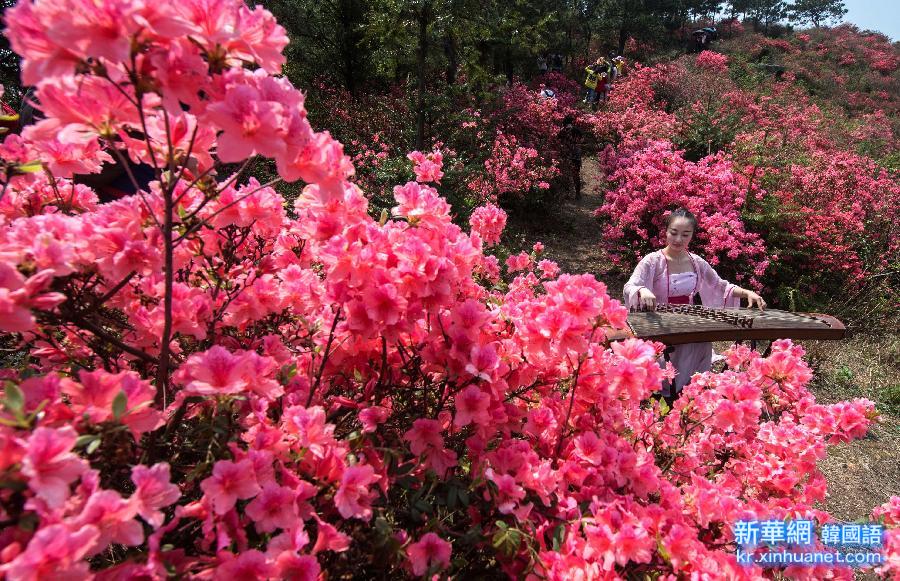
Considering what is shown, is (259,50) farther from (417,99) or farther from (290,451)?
(417,99)

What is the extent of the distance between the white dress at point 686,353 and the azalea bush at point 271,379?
6.29 feet

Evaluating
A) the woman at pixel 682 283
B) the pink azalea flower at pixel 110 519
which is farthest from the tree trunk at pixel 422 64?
the pink azalea flower at pixel 110 519

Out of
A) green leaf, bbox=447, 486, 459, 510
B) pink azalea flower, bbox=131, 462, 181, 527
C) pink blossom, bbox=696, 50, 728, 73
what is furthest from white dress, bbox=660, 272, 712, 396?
pink blossom, bbox=696, 50, 728, 73

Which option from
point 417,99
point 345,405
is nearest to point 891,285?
point 417,99

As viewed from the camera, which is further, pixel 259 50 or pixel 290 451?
pixel 290 451

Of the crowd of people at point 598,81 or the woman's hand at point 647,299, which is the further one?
the crowd of people at point 598,81

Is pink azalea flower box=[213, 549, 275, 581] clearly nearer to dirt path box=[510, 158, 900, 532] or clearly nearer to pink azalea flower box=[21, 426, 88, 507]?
pink azalea flower box=[21, 426, 88, 507]

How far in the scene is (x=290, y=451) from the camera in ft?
2.72

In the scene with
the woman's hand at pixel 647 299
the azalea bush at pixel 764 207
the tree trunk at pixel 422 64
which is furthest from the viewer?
the tree trunk at pixel 422 64

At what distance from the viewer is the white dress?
→ 3283 millimetres

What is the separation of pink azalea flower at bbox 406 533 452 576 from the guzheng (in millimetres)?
1852

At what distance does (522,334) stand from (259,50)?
75cm

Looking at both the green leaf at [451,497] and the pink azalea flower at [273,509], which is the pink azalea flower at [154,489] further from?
the green leaf at [451,497]

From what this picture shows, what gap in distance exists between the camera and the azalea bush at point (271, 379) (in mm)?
623
